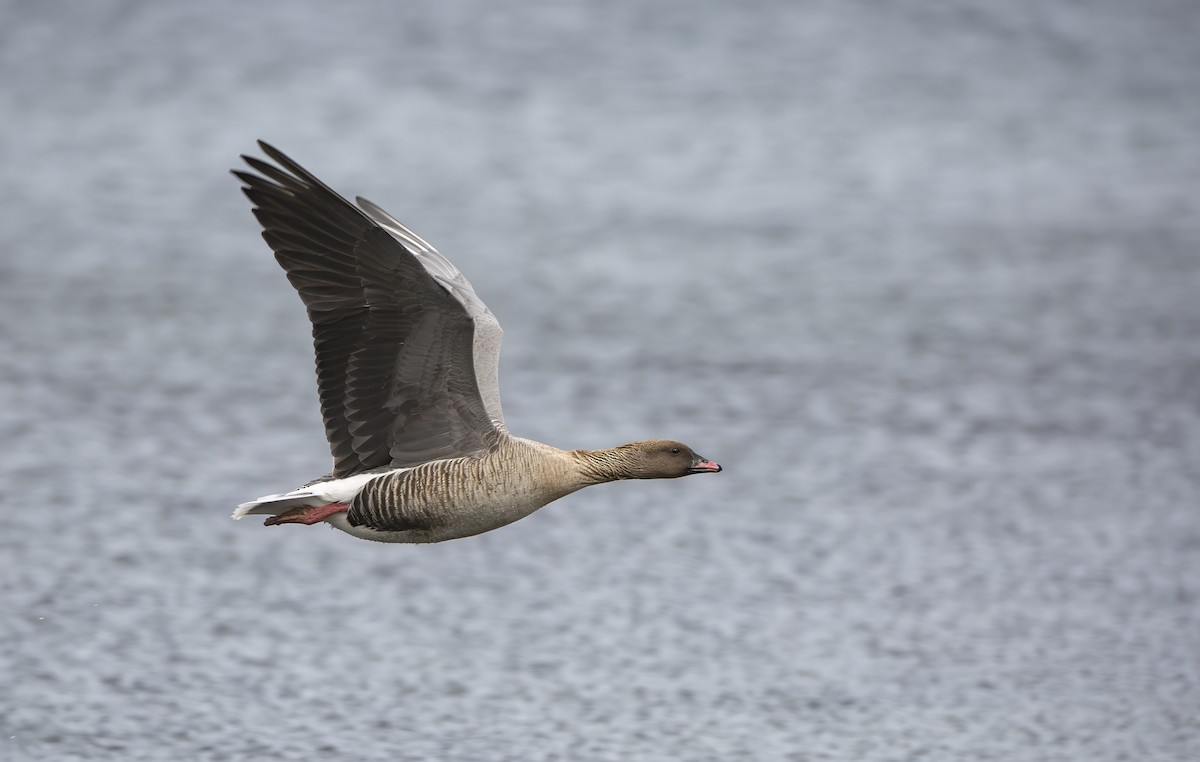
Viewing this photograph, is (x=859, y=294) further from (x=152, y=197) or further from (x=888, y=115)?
(x=152, y=197)

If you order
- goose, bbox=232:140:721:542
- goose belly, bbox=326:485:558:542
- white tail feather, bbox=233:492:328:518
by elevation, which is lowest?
goose belly, bbox=326:485:558:542

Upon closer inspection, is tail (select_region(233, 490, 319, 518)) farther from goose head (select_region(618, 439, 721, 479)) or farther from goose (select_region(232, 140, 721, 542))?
goose head (select_region(618, 439, 721, 479))

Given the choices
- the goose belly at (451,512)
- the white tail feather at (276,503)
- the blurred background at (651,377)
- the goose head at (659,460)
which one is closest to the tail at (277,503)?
the white tail feather at (276,503)

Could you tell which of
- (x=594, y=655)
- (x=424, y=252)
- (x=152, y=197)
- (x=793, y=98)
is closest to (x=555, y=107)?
(x=793, y=98)

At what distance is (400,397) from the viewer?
903cm

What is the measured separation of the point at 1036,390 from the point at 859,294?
108 inches

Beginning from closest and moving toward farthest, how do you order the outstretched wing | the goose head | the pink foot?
the outstretched wing, the pink foot, the goose head

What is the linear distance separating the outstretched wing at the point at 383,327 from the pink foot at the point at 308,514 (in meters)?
0.26

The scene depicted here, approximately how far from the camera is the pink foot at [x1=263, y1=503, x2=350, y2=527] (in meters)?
8.87

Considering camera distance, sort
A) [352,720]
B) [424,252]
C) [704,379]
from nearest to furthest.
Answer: [424,252] < [352,720] < [704,379]

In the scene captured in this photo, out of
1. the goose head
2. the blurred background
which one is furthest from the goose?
the blurred background

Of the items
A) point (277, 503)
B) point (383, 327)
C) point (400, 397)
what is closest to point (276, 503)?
point (277, 503)

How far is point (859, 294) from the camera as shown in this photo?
738 inches

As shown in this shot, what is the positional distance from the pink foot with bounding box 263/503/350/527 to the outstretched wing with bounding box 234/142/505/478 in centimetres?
26
